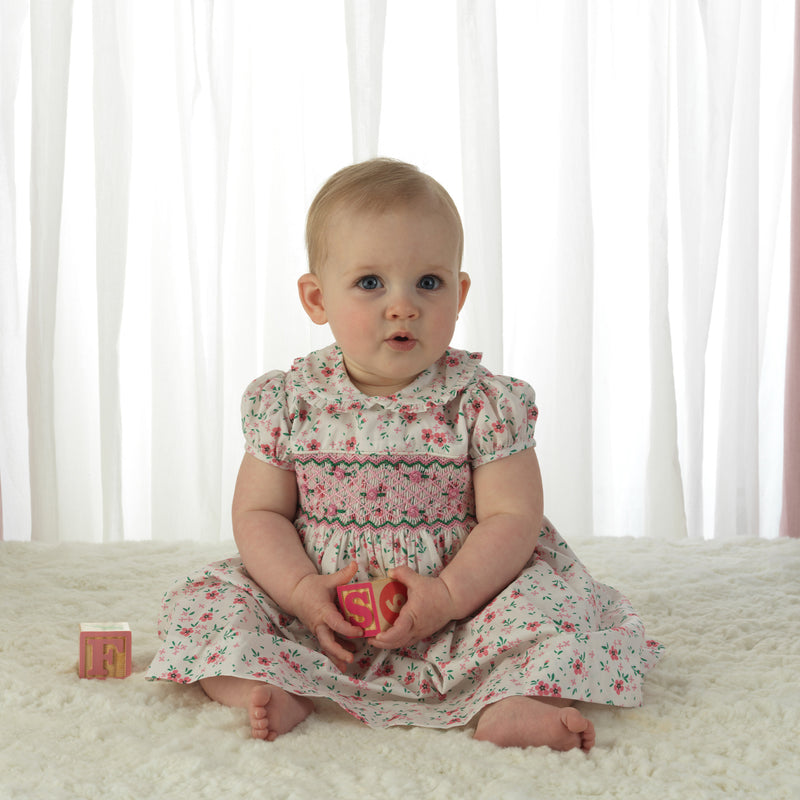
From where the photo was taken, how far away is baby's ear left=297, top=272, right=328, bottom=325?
4.08ft

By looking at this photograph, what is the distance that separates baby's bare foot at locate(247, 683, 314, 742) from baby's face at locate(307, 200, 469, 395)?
38 centimetres

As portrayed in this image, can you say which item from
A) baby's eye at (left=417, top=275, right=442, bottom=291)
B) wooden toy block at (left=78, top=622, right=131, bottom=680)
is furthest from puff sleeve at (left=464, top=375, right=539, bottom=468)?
wooden toy block at (left=78, top=622, right=131, bottom=680)

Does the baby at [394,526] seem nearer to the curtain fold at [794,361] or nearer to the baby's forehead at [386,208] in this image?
the baby's forehead at [386,208]

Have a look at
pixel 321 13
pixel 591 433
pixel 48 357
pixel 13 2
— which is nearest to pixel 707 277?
pixel 591 433

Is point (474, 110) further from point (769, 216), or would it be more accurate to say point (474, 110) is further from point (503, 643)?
point (503, 643)

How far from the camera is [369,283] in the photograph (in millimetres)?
1167

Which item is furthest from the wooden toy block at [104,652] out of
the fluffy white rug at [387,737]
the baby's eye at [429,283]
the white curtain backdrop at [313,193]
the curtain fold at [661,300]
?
the curtain fold at [661,300]

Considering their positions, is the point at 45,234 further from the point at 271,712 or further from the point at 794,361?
the point at 794,361

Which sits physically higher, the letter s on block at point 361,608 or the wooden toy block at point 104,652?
the letter s on block at point 361,608

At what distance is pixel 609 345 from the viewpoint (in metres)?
2.09

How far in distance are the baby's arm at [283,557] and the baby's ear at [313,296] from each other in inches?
7.3

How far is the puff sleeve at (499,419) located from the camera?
119 centimetres

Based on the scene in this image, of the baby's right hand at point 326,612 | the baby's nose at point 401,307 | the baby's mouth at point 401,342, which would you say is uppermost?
the baby's nose at point 401,307

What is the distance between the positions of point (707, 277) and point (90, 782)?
1.56m
